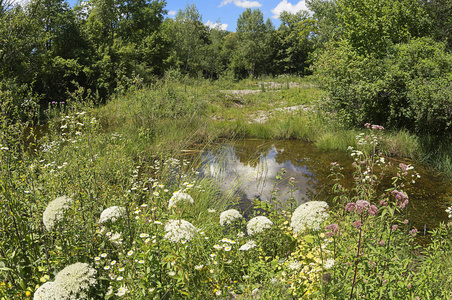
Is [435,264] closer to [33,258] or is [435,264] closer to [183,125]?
[33,258]

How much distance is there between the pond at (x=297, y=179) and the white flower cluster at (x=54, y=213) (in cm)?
247

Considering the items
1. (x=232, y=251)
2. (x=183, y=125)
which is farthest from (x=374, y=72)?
(x=232, y=251)

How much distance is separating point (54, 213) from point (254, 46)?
1438 inches

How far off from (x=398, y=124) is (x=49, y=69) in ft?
56.8

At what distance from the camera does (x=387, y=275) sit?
6.33ft

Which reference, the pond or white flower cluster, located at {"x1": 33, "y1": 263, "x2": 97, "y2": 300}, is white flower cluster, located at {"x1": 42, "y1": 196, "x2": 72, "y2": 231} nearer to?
white flower cluster, located at {"x1": 33, "y1": 263, "x2": 97, "y2": 300}

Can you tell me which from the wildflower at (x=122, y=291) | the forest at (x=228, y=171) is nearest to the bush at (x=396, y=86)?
the forest at (x=228, y=171)

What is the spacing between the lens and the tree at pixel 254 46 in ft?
116

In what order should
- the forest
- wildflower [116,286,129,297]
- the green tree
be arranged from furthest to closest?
the green tree
the forest
wildflower [116,286,129,297]

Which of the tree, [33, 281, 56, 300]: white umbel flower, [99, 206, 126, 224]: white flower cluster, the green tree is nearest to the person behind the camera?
[33, 281, 56, 300]: white umbel flower

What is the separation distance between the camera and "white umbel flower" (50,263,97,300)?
61.0 inches

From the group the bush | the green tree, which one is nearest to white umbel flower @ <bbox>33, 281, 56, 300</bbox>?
the bush

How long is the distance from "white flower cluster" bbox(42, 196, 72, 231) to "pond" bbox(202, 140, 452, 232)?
8.10 ft

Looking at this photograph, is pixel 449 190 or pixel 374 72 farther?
pixel 374 72
